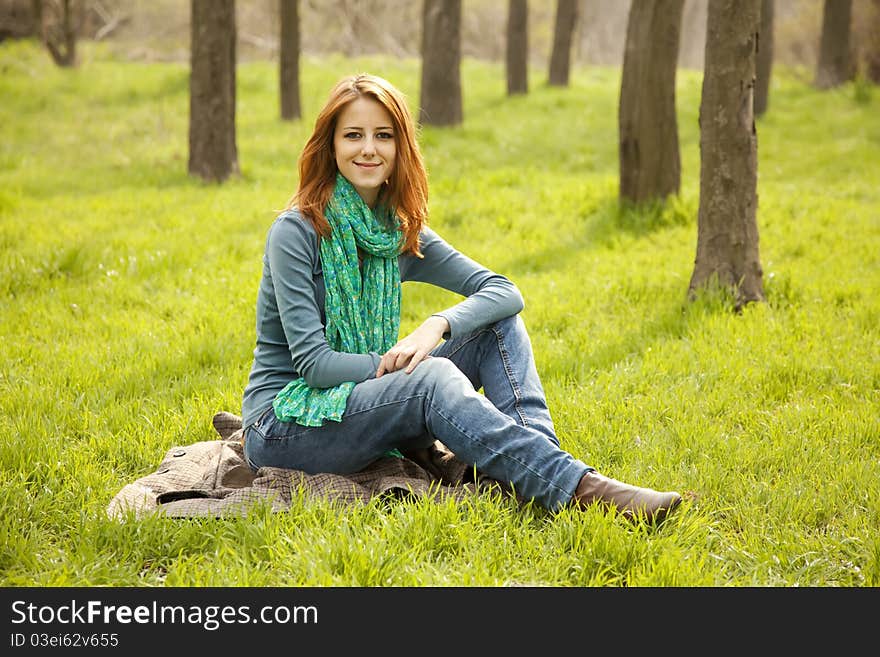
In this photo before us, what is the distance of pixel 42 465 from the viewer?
3.48 meters

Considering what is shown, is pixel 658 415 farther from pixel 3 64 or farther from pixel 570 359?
pixel 3 64

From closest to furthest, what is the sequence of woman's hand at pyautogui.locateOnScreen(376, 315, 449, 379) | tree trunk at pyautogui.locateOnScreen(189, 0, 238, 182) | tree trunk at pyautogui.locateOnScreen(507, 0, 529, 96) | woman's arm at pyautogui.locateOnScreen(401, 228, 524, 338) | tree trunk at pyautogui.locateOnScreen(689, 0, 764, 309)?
woman's hand at pyautogui.locateOnScreen(376, 315, 449, 379) → woman's arm at pyautogui.locateOnScreen(401, 228, 524, 338) → tree trunk at pyautogui.locateOnScreen(689, 0, 764, 309) → tree trunk at pyautogui.locateOnScreen(189, 0, 238, 182) → tree trunk at pyautogui.locateOnScreen(507, 0, 529, 96)

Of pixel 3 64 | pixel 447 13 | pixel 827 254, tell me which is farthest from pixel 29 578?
pixel 3 64

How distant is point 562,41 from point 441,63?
237 inches

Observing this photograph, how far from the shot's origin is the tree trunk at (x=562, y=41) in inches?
718

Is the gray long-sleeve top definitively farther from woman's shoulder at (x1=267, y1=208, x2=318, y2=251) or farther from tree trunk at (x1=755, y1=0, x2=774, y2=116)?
tree trunk at (x1=755, y1=0, x2=774, y2=116)

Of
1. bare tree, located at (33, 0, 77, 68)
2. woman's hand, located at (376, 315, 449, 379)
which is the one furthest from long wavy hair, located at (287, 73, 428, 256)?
bare tree, located at (33, 0, 77, 68)

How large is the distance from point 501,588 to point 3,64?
19.7 meters

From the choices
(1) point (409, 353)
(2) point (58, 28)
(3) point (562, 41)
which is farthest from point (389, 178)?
(2) point (58, 28)

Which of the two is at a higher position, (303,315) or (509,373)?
(303,315)

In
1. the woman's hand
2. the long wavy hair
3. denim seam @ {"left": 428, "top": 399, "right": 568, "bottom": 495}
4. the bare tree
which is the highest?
the bare tree

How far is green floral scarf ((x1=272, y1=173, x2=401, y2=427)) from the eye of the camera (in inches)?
128

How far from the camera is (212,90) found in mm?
9781

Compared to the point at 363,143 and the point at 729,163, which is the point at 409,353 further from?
the point at 729,163
